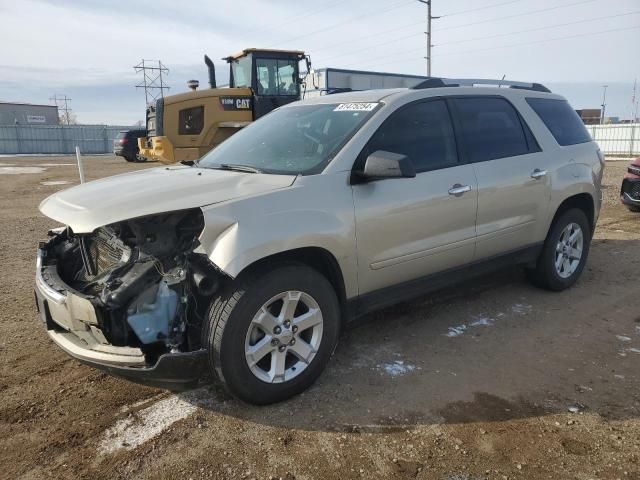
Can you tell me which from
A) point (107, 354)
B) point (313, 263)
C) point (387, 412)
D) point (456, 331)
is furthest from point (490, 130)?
point (107, 354)

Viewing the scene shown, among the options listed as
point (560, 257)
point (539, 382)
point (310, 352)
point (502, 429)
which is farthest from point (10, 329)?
point (560, 257)

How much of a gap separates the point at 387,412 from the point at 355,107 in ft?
6.94

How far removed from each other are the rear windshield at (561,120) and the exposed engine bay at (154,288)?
3495mm

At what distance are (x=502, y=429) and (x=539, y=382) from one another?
641 mm

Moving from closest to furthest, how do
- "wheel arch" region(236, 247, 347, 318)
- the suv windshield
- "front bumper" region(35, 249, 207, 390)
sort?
"front bumper" region(35, 249, 207, 390), "wheel arch" region(236, 247, 347, 318), the suv windshield

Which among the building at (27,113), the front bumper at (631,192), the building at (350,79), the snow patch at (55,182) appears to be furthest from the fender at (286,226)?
the building at (27,113)

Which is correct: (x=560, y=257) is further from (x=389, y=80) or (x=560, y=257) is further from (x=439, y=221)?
(x=389, y=80)

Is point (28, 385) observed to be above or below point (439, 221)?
below

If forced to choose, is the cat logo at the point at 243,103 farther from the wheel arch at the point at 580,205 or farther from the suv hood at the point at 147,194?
the suv hood at the point at 147,194

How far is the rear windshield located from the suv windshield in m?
2.07

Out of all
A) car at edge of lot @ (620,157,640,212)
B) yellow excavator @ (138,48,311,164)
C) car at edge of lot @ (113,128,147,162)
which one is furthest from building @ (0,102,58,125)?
car at edge of lot @ (620,157,640,212)

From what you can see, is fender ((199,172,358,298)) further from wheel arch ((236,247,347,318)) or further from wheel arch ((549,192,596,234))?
wheel arch ((549,192,596,234))

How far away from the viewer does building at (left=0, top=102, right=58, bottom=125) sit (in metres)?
58.0

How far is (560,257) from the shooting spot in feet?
16.1
